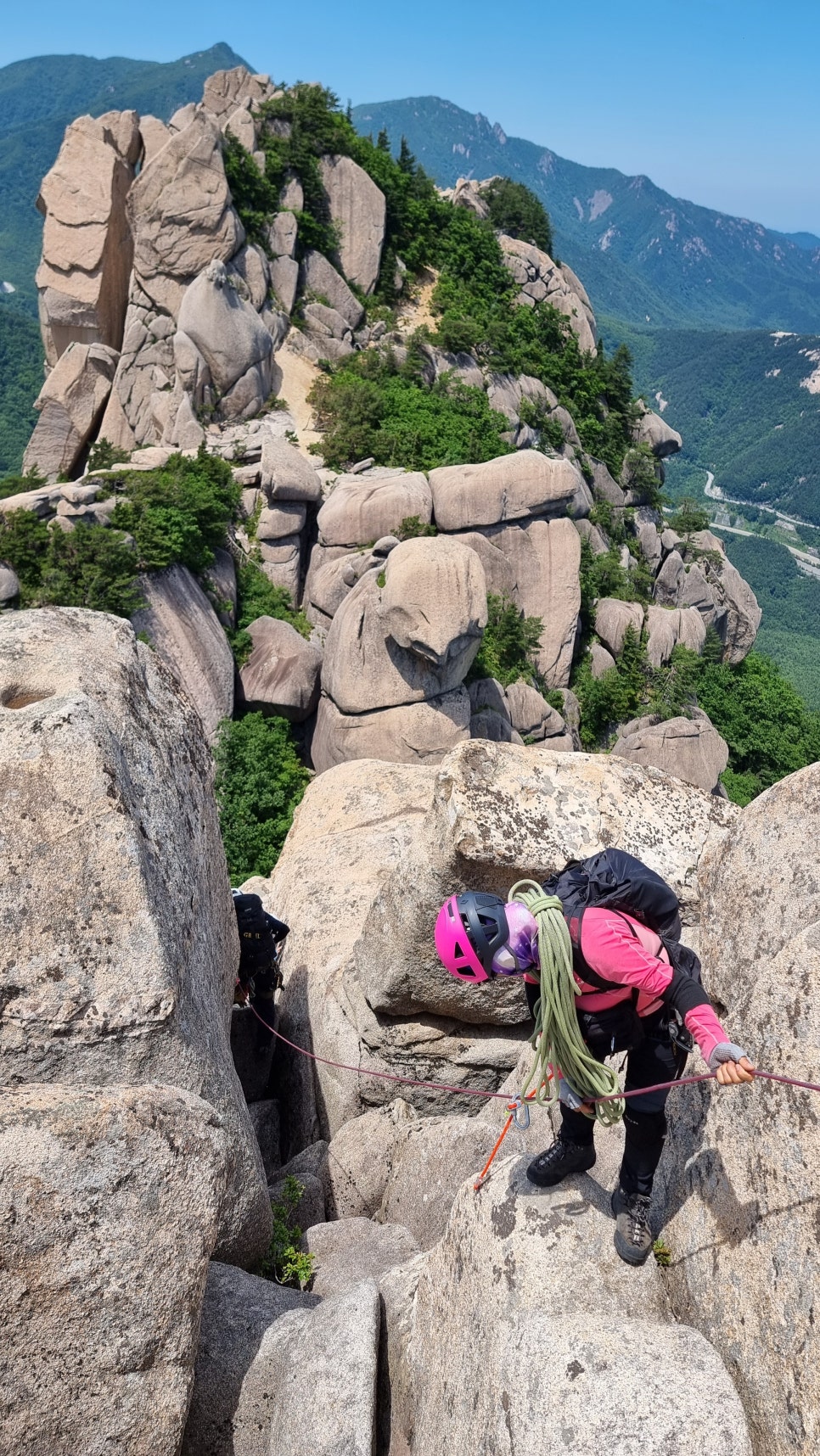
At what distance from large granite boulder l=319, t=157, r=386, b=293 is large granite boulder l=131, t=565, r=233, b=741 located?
17.3 meters

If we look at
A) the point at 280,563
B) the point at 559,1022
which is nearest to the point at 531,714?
the point at 280,563

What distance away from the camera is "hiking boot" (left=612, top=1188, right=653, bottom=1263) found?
13.3ft

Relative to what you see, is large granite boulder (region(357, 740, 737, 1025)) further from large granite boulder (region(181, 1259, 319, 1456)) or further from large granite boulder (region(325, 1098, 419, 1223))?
large granite boulder (region(181, 1259, 319, 1456))

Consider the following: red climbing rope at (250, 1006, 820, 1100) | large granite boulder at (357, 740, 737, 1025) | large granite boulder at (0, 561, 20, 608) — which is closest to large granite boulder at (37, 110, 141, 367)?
large granite boulder at (0, 561, 20, 608)

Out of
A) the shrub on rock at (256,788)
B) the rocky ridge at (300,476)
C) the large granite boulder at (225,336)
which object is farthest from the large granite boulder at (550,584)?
the large granite boulder at (225,336)

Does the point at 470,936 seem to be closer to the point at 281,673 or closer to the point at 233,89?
the point at 281,673

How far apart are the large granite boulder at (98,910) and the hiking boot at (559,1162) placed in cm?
163

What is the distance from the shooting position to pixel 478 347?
107 ft

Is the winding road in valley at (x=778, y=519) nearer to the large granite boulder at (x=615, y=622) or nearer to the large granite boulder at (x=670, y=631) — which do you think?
the large granite boulder at (x=670, y=631)

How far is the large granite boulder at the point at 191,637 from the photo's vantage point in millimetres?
20062

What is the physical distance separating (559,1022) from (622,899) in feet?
1.90

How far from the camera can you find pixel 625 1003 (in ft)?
13.1

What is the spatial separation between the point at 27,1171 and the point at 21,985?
0.93m

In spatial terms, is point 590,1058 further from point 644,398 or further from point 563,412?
point 644,398
